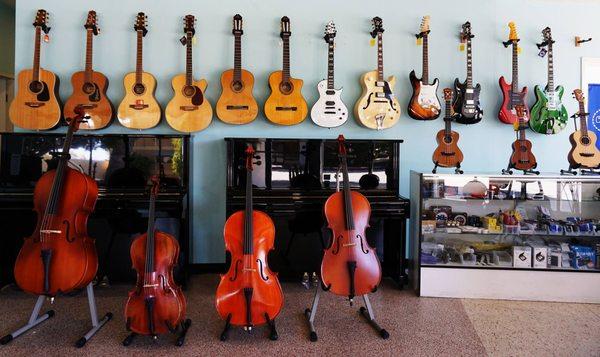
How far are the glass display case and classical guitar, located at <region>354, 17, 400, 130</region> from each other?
0.60 metres

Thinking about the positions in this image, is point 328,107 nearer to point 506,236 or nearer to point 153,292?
point 506,236

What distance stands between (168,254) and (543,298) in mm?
2653

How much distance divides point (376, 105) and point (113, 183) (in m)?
2.23

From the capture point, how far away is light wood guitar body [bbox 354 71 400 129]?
3270 millimetres

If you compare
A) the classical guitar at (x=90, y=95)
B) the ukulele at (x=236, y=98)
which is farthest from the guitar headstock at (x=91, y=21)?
the ukulele at (x=236, y=98)

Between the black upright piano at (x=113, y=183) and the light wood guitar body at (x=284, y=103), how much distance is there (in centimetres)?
74

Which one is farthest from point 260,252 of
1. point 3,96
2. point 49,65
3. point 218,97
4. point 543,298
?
point 3,96

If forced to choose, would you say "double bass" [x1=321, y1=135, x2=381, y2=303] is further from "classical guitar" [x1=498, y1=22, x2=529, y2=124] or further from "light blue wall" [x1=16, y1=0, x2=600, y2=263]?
"classical guitar" [x1=498, y1=22, x2=529, y2=124]

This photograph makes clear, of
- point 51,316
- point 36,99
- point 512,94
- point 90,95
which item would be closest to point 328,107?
point 512,94

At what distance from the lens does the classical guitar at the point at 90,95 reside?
3.09 m

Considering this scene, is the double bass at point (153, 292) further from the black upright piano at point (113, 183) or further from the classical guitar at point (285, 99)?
the classical guitar at point (285, 99)

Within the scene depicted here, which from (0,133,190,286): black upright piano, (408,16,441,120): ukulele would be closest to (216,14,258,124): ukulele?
(0,133,190,286): black upright piano

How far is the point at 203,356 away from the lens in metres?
1.98

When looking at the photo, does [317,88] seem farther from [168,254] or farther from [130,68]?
[168,254]
